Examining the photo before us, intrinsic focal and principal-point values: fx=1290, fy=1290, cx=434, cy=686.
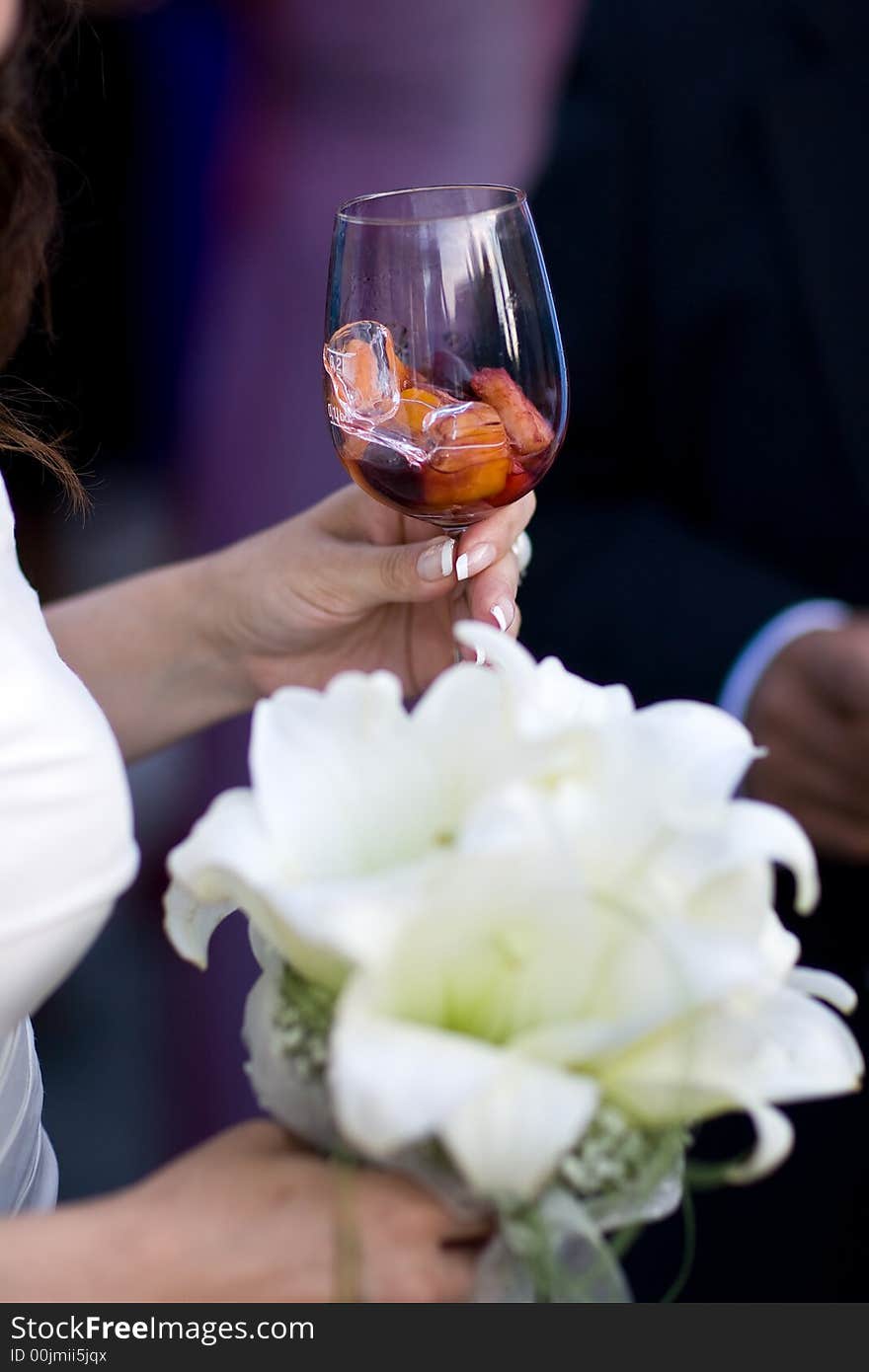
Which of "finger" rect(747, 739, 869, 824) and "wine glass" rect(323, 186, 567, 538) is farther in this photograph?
"finger" rect(747, 739, 869, 824)

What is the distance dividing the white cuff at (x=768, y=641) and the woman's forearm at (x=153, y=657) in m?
0.59

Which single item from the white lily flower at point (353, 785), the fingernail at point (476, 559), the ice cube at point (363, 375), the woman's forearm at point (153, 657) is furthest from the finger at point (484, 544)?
the white lily flower at point (353, 785)

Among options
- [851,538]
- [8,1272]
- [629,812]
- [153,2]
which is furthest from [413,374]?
[153,2]

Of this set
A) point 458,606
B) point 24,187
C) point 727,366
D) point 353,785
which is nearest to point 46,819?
point 353,785

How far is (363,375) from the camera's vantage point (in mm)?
897

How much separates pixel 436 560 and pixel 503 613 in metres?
0.07

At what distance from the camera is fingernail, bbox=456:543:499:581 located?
1.00 meters

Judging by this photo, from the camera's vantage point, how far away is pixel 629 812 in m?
0.54

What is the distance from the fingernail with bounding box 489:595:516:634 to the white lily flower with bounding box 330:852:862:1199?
19.3 inches

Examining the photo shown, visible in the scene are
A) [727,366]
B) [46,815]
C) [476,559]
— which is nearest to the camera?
[46,815]

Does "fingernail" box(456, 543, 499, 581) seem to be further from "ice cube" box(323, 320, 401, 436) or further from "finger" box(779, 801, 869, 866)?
"finger" box(779, 801, 869, 866)

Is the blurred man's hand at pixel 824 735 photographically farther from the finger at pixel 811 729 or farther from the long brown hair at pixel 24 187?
the long brown hair at pixel 24 187

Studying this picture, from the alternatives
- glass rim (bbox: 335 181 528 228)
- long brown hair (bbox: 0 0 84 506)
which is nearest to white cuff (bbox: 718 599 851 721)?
glass rim (bbox: 335 181 528 228)

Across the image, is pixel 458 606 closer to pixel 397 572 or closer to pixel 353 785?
pixel 397 572
